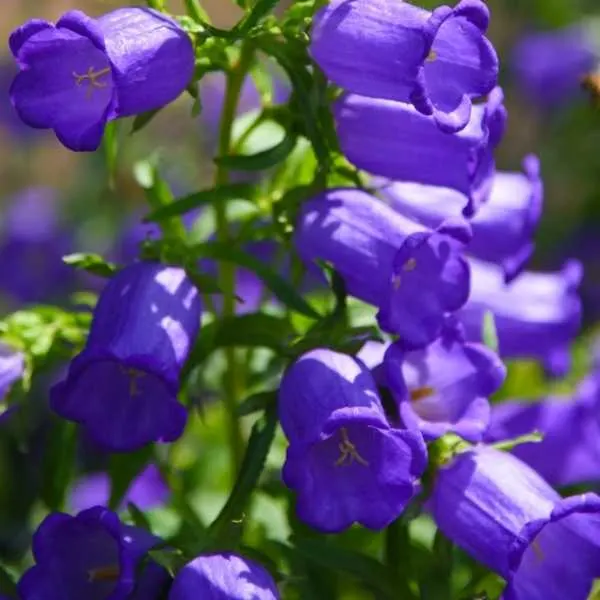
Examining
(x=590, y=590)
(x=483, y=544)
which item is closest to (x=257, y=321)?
(x=483, y=544)

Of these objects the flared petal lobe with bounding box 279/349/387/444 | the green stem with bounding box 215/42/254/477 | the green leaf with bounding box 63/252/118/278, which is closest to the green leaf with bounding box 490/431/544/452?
the flared petal lobe with bounding box 279/349/387/444

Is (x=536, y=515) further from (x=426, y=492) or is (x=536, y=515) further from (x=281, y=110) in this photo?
(x=281, y=110)

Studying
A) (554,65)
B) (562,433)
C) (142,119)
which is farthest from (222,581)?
(554,65)

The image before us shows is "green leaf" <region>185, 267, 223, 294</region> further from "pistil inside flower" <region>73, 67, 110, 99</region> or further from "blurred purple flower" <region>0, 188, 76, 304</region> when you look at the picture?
"blurred purple flower" <region>0, 188, 76, 304</region>

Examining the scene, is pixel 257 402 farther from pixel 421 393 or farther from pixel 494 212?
pixel 494 212

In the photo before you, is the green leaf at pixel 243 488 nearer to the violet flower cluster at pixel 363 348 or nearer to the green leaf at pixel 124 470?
the violet flower cluster at pixel 363 348

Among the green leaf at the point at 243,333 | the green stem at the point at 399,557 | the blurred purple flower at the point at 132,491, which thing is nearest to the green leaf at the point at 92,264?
the green leaf at the point at 243,333

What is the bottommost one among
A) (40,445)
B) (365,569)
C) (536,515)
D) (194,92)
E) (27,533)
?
(40,445)
